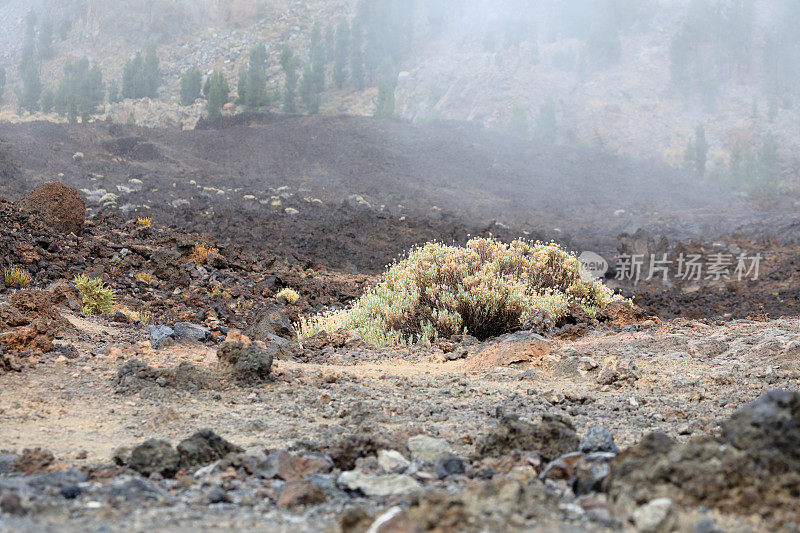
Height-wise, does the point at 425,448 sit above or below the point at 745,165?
below

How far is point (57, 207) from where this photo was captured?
9711 millimetres


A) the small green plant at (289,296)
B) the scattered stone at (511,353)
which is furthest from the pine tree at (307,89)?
the scattered stone at (511,353)

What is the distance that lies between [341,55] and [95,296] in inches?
2058

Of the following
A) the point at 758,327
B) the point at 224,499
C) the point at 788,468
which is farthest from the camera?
the point at 758,327

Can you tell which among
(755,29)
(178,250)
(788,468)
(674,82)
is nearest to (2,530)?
(788,468)

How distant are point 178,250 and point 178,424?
21.6 ft

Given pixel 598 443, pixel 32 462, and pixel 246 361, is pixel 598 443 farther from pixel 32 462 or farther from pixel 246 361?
pixel 246 361

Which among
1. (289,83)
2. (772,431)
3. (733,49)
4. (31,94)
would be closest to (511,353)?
(772,431)

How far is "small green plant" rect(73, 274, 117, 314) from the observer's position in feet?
22.3

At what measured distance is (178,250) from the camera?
9773mm

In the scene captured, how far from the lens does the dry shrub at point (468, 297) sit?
7.05 m

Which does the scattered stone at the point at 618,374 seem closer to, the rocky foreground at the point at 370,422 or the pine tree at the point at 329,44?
the rocky foreground at the point at 370,422

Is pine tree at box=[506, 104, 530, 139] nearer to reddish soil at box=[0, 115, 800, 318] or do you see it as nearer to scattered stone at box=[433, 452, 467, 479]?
reddish soil at box=[0, 115, 800, 318]

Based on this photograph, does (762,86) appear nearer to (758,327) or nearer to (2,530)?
(758,327)
